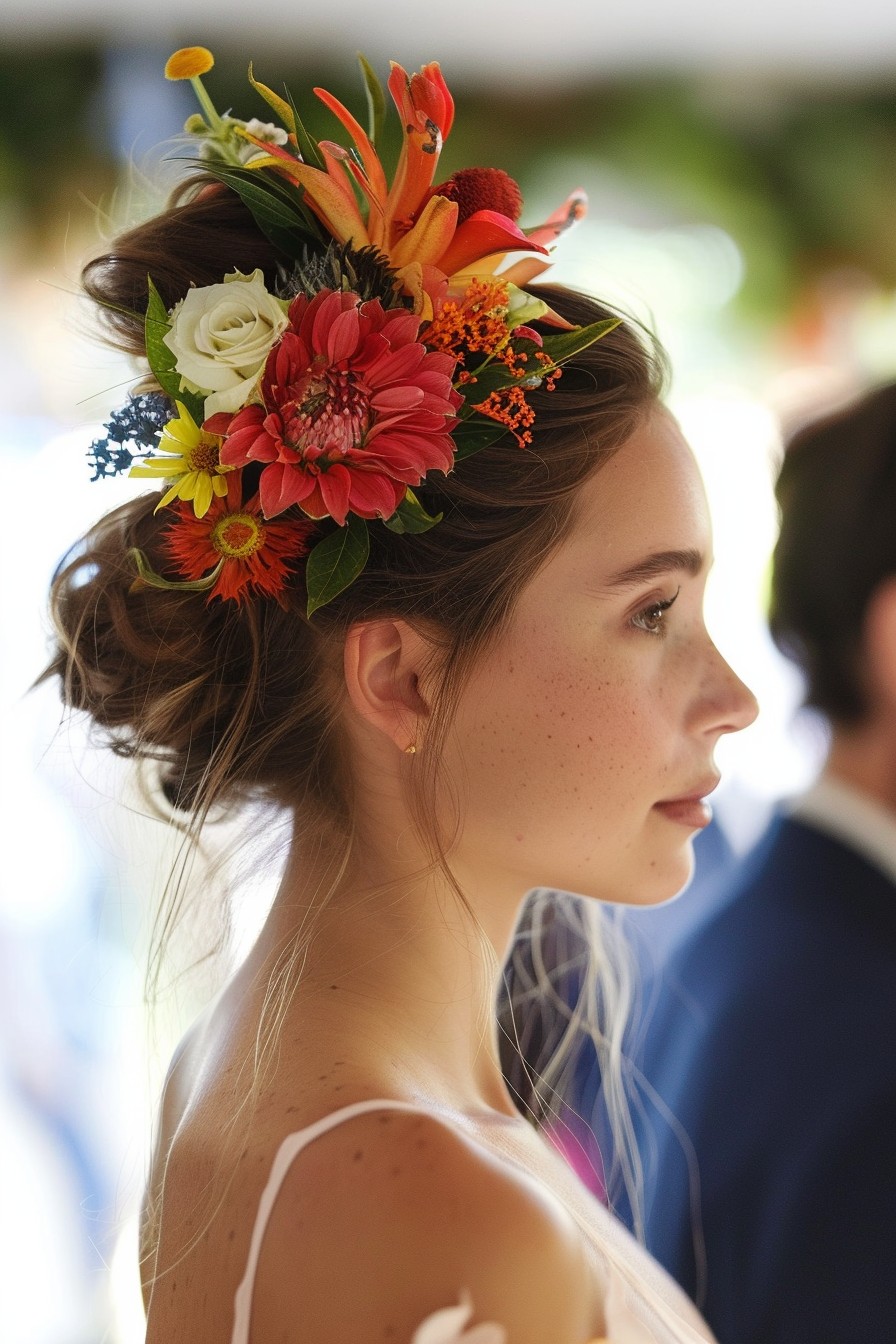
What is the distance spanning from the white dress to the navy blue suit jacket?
Answer: 0.43m

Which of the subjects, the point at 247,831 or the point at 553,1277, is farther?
the point at 247,831

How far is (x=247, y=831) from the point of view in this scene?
106 centimetres

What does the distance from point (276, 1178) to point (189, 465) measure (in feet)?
1.64

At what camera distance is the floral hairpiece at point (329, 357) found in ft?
2.94

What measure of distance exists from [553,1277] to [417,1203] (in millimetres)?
93

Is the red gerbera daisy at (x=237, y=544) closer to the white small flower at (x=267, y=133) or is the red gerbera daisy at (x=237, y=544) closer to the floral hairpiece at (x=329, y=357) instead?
the floral hairpiece at (x=329, y=357)

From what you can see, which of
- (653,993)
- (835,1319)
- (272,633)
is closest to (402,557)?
(272,633)

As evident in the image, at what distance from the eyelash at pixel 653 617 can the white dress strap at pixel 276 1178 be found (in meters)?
0.41

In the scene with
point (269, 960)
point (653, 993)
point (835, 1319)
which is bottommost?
point (835, 1319)

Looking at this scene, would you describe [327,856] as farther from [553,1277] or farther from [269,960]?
[553,1277]

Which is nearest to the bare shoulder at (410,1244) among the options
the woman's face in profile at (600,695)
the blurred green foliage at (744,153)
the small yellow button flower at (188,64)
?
the woman's face in profile at (600,695)

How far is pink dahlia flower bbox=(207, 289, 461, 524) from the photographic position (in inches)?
35.1

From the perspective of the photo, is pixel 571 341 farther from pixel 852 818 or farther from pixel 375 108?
pixel 852 818

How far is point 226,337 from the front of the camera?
0.90 m
